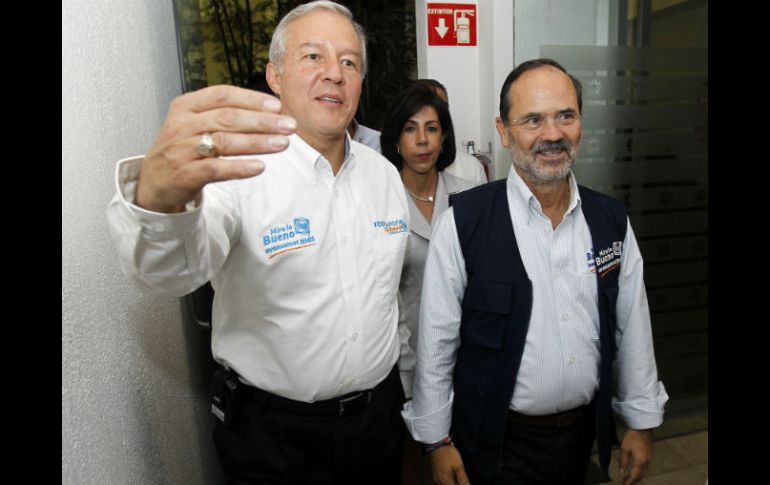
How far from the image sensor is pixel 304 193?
1.32 m

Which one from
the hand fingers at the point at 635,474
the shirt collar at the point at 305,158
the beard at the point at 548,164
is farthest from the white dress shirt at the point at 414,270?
the hand fingers at the point at 635,474

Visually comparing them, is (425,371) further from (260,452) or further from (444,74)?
(444,74)

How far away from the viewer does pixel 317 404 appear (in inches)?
51.8

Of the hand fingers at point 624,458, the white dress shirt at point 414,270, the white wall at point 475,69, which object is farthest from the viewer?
the white wall at point 475,69

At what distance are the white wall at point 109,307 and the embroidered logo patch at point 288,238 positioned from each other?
0.31 metres

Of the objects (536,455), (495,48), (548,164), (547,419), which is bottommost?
(536,455)

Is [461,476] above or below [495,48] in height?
below

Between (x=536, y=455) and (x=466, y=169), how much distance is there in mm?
1386

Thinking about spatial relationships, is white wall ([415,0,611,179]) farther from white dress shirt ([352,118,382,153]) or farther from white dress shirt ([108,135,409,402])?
white dress shirt ([108,135,409,402])

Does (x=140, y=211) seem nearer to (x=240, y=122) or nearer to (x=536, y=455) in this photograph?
(x=240, y=122)

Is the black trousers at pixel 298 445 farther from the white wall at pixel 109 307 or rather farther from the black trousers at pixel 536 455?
the black trousers at pixel 536 455

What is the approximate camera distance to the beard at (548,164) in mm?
1514

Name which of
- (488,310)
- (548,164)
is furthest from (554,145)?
(488,310)

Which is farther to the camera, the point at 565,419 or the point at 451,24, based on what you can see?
the point at 451,24
